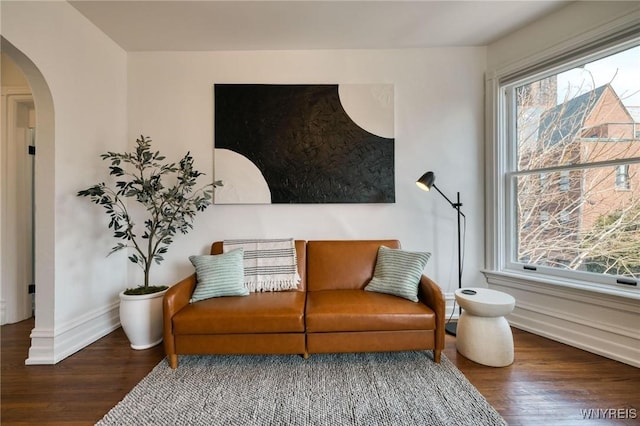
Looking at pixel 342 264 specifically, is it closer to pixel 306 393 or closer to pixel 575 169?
pixel 306 393

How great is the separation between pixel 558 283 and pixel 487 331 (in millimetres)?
874

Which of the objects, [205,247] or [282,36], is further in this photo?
[205,247]

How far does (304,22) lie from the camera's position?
2.26 m

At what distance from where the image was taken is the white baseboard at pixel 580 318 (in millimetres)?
1854

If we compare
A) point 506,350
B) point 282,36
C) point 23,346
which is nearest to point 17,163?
point 23,346

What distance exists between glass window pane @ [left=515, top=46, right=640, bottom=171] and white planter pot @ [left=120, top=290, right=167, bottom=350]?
3.45 m

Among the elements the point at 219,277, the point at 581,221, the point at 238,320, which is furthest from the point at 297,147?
the point at 581,221

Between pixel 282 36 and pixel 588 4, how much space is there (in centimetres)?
245

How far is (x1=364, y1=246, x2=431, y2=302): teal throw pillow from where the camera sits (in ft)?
6.61

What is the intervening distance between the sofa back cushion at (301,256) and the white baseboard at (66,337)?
1095 mm

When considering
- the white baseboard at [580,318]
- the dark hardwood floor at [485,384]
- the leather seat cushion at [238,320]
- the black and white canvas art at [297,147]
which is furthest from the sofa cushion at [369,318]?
the white baseboard at [580,318]

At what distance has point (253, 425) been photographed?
52.4 inches

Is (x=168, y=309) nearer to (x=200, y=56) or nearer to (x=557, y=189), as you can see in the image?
(x=200, y=56)

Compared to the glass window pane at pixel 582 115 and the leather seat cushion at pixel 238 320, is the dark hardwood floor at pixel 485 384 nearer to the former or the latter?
the leather seat cushion at pixel 238 320
